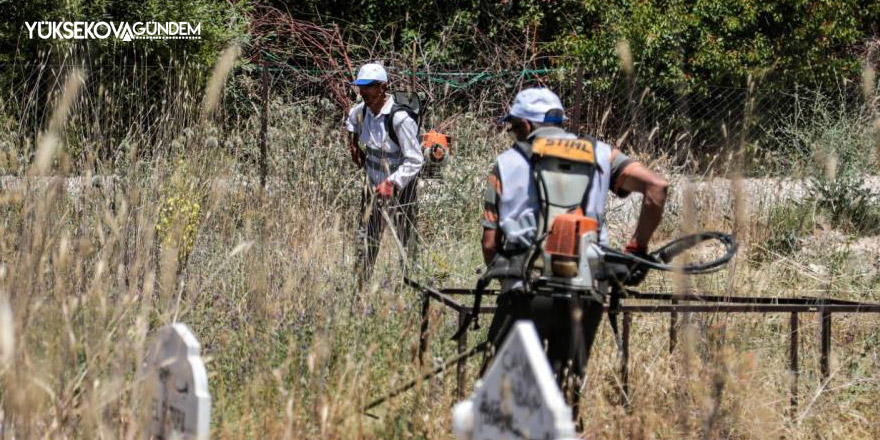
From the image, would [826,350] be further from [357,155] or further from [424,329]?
[357,155]

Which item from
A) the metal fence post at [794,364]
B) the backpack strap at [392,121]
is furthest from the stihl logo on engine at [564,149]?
the backpack strap at [392,121]

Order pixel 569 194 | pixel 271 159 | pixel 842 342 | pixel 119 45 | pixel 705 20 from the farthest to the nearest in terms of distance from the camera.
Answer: pixel 705 20 → pixel 119 45 → pixel 271 159 → pixel 842 342 → pixel 569 194

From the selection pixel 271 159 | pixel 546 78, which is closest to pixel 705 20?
pixel 546 78

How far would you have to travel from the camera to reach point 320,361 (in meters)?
3.41

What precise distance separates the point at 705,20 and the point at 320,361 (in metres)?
9.47

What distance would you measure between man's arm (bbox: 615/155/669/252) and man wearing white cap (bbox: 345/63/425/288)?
2290 mm

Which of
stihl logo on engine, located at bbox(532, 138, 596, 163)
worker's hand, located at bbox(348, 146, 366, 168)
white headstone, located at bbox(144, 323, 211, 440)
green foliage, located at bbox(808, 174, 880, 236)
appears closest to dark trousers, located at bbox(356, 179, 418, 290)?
worker's hand, located at bbox(348, 146, 366, 168)

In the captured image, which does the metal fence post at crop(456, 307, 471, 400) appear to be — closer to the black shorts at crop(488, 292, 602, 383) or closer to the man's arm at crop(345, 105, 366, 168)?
the black shorts at crop(488, 292, 602, 383)

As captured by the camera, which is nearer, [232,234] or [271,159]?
[232,234]

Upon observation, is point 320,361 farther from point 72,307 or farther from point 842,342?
point 842,342

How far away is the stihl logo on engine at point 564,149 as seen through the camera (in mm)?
3598

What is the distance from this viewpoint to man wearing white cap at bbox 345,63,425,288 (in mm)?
6180

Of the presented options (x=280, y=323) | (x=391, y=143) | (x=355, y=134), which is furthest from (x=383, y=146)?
(x=280, y=323)

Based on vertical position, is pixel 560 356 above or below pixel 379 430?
above
